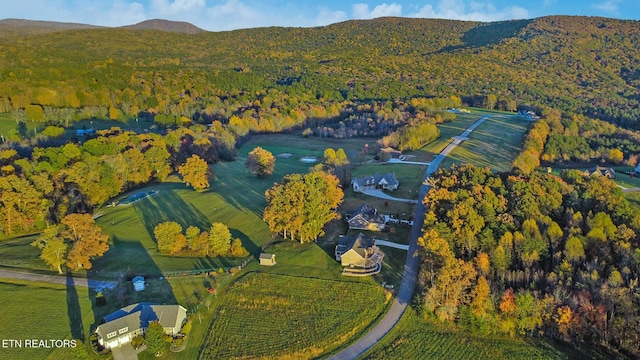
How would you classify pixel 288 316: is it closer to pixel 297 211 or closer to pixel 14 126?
pixel 297 211

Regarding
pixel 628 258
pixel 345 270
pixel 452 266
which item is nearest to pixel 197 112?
pixel 345 270

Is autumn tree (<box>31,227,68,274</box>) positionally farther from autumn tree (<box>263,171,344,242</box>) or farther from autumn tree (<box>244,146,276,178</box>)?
autumn tree (<box>244,146,276,178</box>)

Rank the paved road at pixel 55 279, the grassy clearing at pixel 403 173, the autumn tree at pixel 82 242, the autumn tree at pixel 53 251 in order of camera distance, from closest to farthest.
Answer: the paved road at pixel 55 279 < the autumn tree at pixel 53 251 < the autumn tree at pixel 82 242 < the grassy clearing at pixel 403 173

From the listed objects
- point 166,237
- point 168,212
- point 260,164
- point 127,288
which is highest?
point 260,164

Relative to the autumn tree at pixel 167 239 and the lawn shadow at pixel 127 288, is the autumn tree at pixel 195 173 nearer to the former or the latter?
the autumn tree at pixel 167 239

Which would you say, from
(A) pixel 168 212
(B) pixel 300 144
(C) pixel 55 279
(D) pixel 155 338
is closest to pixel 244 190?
(A) pixel 168 212

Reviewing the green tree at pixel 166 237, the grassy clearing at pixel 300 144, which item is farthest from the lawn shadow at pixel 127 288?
the grassy clearing at pixel 300 144

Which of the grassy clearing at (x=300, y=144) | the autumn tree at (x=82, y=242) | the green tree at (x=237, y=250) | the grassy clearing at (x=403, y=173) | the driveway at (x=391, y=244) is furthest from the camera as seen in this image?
the grassy clearing at (x=300, y=144)
